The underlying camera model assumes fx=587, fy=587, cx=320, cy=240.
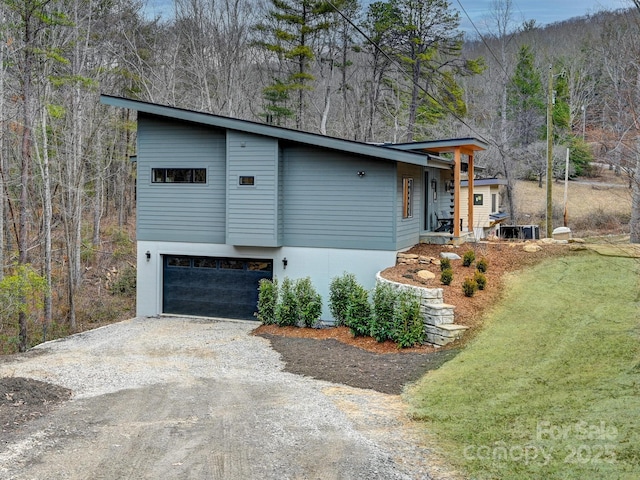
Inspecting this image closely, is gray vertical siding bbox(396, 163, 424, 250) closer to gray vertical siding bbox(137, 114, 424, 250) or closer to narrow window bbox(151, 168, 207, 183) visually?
gray vertical siding bbox(137, 114, 424, 250)

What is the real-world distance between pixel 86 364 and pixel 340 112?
25.5m

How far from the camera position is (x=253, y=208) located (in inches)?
578

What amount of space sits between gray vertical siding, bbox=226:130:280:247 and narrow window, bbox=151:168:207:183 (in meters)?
1.12

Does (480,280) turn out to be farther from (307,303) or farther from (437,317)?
(307,303)

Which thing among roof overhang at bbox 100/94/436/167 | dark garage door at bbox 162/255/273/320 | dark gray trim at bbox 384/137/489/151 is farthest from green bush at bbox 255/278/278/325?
dark gray trim at bbox 384/137/489/151

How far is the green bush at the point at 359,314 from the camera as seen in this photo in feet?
39.5

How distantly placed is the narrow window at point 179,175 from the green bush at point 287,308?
3946 millimetres

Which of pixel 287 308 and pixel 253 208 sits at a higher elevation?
pixel 253 208

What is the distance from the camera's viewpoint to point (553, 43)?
161 feet

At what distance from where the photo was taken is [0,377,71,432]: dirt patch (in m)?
6.97

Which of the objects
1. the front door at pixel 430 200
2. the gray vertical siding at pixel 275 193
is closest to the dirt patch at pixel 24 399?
the gray vertical siding at pixel 275 193

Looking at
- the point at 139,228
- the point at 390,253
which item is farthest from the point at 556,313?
the point at 139,228

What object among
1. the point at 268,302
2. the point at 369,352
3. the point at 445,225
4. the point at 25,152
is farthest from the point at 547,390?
the point at 25,152

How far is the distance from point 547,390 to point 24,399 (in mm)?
6647
